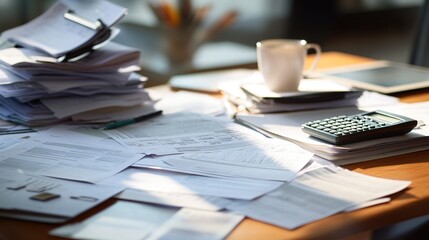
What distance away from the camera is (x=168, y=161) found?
0.99 m

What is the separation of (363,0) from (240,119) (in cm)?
320

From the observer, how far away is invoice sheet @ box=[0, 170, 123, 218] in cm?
81

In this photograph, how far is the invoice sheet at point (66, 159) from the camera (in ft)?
3.09

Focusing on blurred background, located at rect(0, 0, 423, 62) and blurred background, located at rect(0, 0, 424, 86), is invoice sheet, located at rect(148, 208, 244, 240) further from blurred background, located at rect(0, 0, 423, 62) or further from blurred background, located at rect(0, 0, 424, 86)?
blurred background, located at rect(0, 0, 423, 62)

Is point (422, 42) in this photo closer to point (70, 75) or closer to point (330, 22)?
point (70, 75)

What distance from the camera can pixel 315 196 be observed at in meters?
0.86

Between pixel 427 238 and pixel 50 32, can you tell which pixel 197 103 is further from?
pixel 427 238

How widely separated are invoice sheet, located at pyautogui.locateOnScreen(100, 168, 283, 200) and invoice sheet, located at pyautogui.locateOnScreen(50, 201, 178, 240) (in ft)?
0.19

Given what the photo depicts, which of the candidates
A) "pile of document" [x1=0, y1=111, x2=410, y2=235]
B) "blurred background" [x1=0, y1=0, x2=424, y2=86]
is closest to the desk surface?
"pile of document" [x1=0, y1=111, x2=410, y2=235]

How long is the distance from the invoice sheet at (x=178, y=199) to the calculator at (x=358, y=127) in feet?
0.89

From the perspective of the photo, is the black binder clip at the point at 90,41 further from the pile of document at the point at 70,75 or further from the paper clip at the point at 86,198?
the paper clip at the point at 86,198

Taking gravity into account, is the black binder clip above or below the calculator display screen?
above

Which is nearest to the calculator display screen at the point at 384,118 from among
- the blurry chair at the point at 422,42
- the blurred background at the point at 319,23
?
the blurry chair at the point at 422,42

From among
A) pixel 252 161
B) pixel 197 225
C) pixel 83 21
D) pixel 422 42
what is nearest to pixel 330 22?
pixel 422 42
